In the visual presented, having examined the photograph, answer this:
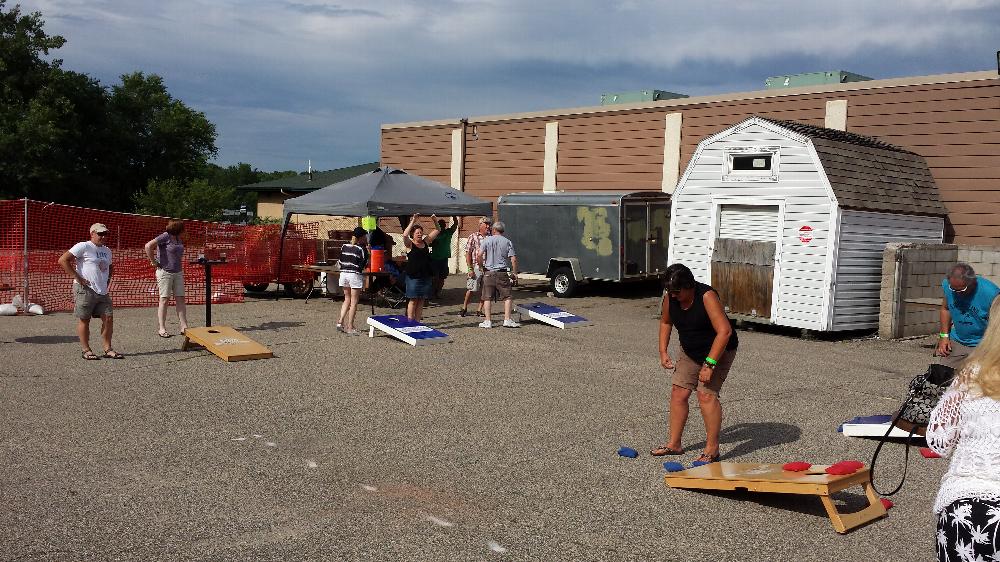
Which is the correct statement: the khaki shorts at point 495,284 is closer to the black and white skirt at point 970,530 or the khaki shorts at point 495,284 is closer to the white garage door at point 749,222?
the white garage door at point 749,222

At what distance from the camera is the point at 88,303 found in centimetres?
1036

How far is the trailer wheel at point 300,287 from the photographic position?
1892cm

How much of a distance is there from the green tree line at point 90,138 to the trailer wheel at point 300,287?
87.5 ft

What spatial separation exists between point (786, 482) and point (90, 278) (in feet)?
27.6

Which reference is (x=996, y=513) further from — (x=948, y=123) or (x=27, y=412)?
(x=948, y=123)

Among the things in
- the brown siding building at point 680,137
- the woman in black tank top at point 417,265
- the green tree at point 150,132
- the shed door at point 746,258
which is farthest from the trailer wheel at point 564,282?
the green tree at point 150,132

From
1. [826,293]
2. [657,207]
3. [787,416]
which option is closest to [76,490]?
[787,416]

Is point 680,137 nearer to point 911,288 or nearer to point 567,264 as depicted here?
point 567,264

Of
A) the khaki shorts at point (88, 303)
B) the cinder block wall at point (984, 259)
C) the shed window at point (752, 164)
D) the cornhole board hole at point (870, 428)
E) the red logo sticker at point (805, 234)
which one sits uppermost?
the shed window at point (752, 164)

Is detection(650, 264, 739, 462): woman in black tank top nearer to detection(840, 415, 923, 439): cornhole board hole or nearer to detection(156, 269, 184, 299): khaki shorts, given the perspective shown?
detection(840, 415, 923, 439): cornhole board hole

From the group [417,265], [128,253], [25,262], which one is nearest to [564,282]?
[417,265]

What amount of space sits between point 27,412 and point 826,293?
11.7 metres

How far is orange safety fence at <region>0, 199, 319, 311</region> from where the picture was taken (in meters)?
15.8

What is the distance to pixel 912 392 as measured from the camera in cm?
451
